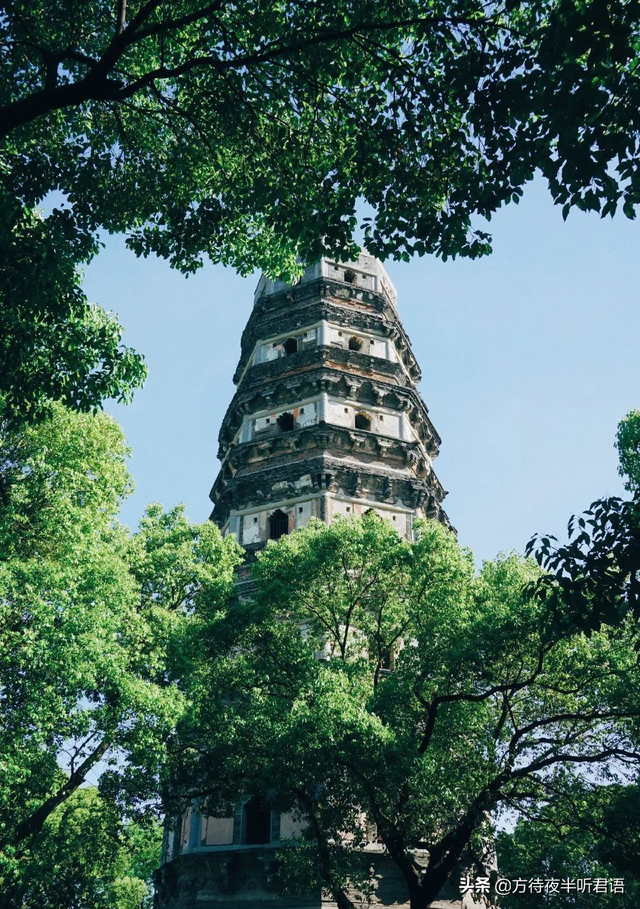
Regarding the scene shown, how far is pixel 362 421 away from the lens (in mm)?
25672

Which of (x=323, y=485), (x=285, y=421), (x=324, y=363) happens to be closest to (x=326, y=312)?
(x=324, y=363)

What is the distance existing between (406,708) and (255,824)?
302 inches

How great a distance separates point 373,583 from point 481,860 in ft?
17.3

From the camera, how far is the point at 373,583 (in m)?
15.8

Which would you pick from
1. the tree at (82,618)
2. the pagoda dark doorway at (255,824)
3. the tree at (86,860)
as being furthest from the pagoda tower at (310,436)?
the tree at (82,618)

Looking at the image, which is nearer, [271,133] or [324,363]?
[271,133]

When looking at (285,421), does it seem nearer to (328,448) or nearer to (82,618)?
(328,448)

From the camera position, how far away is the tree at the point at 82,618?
12.5 metres

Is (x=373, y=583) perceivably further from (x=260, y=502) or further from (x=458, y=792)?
(x=260, y=502)

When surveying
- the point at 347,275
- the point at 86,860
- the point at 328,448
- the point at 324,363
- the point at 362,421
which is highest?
the point at 347,275

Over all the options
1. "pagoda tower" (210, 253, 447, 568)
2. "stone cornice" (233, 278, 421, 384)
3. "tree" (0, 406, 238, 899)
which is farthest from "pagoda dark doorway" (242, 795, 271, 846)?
"stone cornice" (233, 278, 421, 384)

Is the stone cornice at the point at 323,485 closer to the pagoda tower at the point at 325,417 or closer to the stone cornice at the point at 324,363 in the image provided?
the pagoda tower at the point at 325,417

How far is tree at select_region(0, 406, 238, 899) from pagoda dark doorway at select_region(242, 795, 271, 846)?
4990 mm

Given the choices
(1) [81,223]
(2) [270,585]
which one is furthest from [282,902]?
(1) [81,223]
